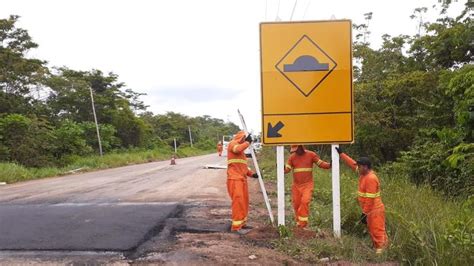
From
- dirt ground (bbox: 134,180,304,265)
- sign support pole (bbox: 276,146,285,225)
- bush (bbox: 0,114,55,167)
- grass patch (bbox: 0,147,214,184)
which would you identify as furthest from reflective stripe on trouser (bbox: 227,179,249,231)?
bush (bbox: 0,114,55,167)

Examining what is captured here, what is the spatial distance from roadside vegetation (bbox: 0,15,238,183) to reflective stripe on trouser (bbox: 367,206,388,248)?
1810cm

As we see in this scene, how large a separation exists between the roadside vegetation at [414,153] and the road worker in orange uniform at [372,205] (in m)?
0.18

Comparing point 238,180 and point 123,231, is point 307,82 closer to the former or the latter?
point 238,180

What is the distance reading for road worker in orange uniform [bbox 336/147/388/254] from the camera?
673 centimetres

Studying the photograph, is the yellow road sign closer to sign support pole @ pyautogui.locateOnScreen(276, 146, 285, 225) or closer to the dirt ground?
sign support pole @ pyautogui.locateOnScreen(276, 146, 285, 225)

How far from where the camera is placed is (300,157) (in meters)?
8.05

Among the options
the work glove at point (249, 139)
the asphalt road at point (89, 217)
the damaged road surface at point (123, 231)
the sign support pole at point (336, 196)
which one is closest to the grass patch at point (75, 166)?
the asphalt road at point (89, 217)

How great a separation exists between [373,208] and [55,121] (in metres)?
34.2

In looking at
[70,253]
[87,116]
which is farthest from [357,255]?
[87,116]

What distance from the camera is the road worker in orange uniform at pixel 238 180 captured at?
7.81m

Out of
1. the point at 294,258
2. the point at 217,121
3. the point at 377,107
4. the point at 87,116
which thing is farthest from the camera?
the point at 217,121

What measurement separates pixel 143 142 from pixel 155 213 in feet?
150

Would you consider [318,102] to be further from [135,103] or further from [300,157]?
[135,103]

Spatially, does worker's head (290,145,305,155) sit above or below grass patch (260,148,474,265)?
above
